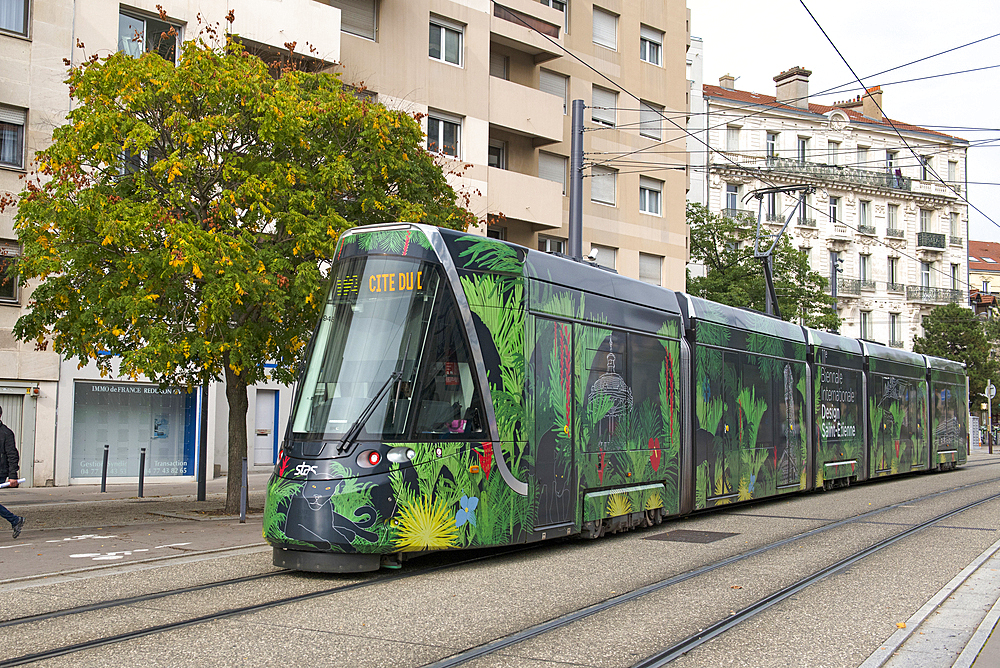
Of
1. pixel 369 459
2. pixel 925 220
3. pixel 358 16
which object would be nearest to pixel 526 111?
pixel 358 16

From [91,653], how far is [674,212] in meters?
31.3

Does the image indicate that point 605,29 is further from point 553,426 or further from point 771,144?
point 771,144

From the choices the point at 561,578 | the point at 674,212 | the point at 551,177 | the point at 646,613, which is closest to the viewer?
the point at 646,613

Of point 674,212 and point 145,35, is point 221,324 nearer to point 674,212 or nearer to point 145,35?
point 145,35

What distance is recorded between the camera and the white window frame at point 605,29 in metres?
33.2

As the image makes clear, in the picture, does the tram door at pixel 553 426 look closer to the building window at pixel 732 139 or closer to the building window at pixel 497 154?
the building window at pixel 497 154

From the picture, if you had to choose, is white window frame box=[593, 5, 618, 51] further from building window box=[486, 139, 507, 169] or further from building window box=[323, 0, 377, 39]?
building window box=[323, 0, 377, 39]

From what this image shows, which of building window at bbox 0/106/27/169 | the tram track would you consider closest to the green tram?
the tram track

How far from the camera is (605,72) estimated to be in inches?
1305

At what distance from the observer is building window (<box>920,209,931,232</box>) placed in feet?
212

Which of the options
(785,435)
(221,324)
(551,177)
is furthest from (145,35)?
(785,435)

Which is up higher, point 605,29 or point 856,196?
point 856,196

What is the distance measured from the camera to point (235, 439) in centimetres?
1552

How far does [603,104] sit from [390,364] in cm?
2573
